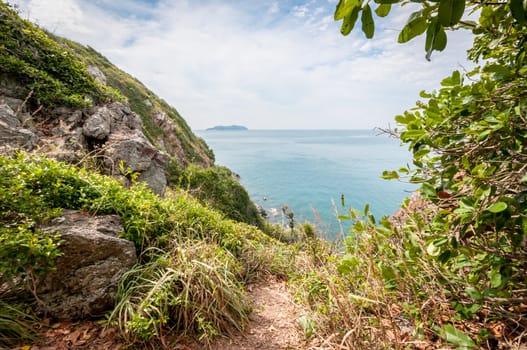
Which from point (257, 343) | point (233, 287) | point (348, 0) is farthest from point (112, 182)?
point (348, 0)

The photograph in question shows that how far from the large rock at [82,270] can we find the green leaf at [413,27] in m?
3.39

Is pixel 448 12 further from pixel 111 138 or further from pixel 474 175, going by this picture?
pixel 111 138

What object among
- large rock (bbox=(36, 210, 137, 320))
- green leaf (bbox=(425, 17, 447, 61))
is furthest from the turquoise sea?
green leaf (bbox=(425, 17, 447, 61))

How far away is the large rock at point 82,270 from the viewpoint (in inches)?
97.3

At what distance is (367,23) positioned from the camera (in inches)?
35.3

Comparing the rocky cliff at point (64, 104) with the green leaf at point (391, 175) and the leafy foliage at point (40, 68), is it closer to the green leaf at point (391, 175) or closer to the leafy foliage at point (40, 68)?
the leafy foliage at point (40, 68)

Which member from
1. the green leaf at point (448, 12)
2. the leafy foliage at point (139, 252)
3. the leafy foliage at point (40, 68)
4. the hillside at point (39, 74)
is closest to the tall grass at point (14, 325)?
the leafy foliage at point (139, 252)

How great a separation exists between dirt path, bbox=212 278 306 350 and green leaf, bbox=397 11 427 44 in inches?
82.6

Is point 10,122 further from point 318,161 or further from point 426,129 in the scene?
point 318,161

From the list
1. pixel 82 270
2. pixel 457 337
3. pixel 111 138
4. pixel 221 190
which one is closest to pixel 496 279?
pixel 457 337

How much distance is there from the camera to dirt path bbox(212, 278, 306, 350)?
2.66 m

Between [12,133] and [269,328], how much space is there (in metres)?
6.27

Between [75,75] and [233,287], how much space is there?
34.2 ft

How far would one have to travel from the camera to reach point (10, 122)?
5.15m
